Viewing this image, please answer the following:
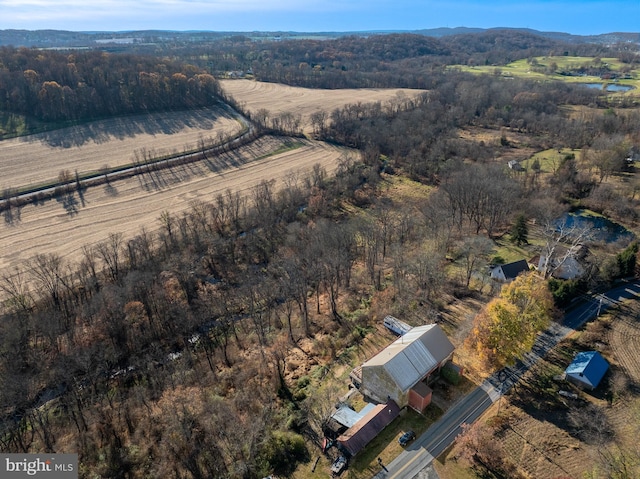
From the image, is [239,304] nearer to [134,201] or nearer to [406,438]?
[406,438]

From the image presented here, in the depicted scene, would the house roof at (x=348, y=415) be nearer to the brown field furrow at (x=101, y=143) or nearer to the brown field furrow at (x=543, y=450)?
the brown field furrow at (x=543, y=450)

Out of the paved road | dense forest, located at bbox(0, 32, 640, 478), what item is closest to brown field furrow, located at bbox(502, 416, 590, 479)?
the paved road

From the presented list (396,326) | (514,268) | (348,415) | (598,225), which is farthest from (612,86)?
(348,415)

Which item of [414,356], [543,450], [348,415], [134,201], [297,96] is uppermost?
[297,96]

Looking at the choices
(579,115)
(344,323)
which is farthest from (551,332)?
(579,115)

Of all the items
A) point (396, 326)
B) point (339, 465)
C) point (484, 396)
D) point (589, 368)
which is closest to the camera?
point (339, 465)

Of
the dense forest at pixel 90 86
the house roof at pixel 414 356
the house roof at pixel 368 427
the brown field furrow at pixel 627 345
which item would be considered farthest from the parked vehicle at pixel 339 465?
the dense forest at pixel 90 86
